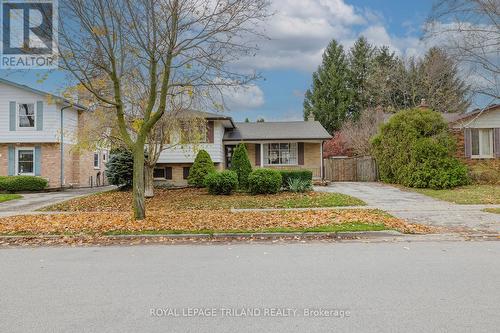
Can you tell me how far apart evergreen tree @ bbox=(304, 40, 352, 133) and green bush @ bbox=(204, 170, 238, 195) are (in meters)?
34.3

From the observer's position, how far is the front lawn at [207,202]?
54.1 ft

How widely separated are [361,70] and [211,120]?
36.5 metres

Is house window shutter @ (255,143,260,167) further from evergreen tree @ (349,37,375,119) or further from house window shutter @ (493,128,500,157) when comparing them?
evergreen tree @ (349,37,375,119)

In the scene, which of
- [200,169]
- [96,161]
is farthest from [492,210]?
[96,161]

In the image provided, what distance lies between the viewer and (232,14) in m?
11.9

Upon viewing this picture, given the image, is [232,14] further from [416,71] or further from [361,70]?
[361,70]

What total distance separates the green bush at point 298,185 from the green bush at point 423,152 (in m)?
6.41

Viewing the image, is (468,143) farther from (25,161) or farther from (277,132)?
(25,161)

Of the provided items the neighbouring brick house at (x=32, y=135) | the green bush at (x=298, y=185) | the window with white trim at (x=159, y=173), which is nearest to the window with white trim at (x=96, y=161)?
the neighbouring brick house at (x=32, y=135)

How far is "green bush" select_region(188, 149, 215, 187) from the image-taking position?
73.2 ft

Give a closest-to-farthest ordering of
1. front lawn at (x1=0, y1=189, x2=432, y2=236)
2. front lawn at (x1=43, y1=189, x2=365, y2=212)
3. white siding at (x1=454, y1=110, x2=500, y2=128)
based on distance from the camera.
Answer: front lawn at (x1=0, y1=189, x2=432, y2=236), front lawn at (x1=43, y1=189, x2=365, y2=212), white siding at (x1=454, y1=110, x2=500, y2=128)

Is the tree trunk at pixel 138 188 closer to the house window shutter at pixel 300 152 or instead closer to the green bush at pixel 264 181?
the green bush at pixel 264 181

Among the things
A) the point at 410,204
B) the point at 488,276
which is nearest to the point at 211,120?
the point at 410,204

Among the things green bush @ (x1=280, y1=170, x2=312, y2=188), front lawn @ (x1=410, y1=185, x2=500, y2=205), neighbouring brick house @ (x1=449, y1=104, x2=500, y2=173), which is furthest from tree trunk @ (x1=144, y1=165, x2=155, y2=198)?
neighbouring brick house @ (x1=449, y1=104, x2=500, y2=173)
